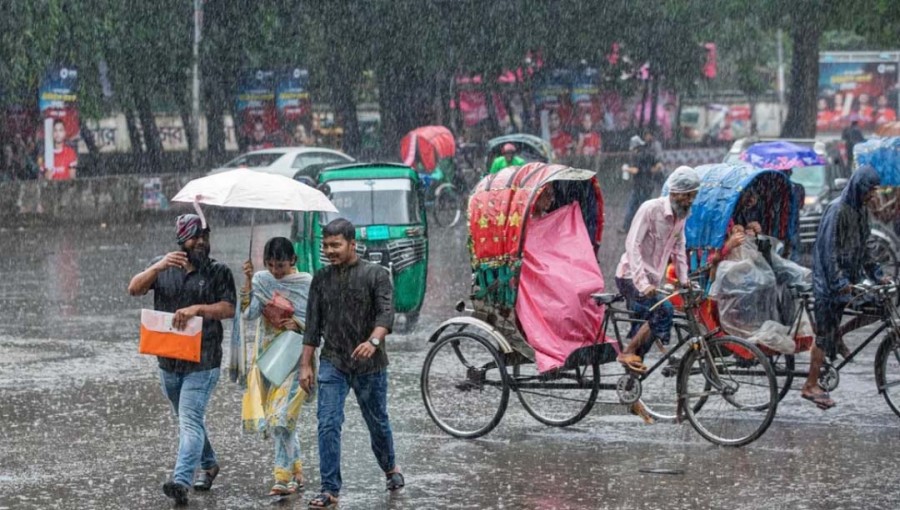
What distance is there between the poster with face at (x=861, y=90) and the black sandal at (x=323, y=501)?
1616 inches

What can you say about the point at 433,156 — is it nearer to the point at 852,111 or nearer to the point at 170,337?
the point at 852,111

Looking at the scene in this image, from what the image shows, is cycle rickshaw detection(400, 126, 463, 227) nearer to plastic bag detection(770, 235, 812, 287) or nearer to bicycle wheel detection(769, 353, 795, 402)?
plastic bag detection(770, 235, 812, 287)

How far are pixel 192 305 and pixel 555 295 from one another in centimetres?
254

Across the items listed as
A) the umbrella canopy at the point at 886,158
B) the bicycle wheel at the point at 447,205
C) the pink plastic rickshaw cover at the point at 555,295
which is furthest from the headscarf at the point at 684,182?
the bicycle wheel at the point at 447,205

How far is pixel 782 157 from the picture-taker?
782 inches

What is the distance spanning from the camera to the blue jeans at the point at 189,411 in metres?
7.69

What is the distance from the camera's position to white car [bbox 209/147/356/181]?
31250 mm

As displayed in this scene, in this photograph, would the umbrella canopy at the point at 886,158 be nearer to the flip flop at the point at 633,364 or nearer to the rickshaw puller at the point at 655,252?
the rickshaw puller at the point at 655,252

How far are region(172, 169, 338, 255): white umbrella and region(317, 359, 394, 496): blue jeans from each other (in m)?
0.87

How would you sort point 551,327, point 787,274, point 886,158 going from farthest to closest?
point 886,158 < point 787,274 < point 551,327

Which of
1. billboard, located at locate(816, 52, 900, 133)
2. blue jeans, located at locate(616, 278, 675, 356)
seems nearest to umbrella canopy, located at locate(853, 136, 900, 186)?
blue jeans, located at locate(616, 278, 675, 356)

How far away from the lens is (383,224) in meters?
15.0

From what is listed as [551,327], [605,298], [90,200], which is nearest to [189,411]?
[551,327]

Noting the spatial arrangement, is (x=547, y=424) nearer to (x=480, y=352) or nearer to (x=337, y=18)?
(x=480, y=352)
